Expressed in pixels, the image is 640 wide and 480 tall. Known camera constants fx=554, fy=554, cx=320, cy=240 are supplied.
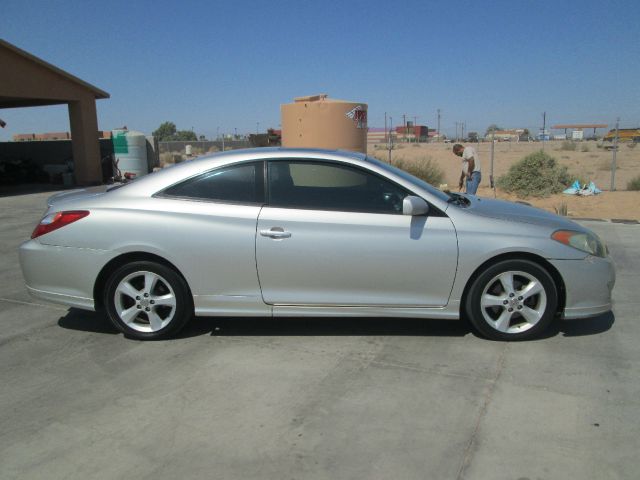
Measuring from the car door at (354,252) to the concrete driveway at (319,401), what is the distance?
1.38 ft

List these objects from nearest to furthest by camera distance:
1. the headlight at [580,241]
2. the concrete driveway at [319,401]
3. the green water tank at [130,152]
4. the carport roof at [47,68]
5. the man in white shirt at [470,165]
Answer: the concrete driveway at [319,401] → the headlight at [580,241] → the man in white shirt at [470,165] → the carport roof at [47,68] → the green water tank at [130,152]

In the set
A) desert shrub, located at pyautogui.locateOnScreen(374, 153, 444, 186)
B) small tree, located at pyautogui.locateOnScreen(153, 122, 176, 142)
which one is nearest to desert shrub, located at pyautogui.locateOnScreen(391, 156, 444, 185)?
desert shrub, located at pyautogui.locateOnScreen(374, 153, 444, 186)

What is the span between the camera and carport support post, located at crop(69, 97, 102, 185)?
19.4 meters

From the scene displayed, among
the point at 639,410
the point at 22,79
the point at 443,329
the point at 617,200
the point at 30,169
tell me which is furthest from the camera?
the point at 30,169

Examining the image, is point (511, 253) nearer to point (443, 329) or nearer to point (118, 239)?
point (443, 329)

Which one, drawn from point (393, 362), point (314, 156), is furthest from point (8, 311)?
point (393, 362)

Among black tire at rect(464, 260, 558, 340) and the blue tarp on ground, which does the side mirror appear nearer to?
black tire at rect(464, 260, 558, 340)

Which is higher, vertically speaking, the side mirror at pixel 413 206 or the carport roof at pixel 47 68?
the carport roof at pixel 47 68

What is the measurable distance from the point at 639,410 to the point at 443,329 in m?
1.71

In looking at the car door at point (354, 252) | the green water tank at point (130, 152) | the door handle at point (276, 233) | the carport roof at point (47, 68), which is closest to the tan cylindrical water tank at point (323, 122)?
the car door at point (354, 252)

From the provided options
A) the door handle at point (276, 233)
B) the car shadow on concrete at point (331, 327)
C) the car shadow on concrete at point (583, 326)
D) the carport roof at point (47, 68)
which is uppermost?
the carport roof at point (47, 68)

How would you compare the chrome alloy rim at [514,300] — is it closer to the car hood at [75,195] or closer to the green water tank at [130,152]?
the car hood at [75,195]

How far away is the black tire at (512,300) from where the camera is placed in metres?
4.37

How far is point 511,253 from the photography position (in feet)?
14.4
